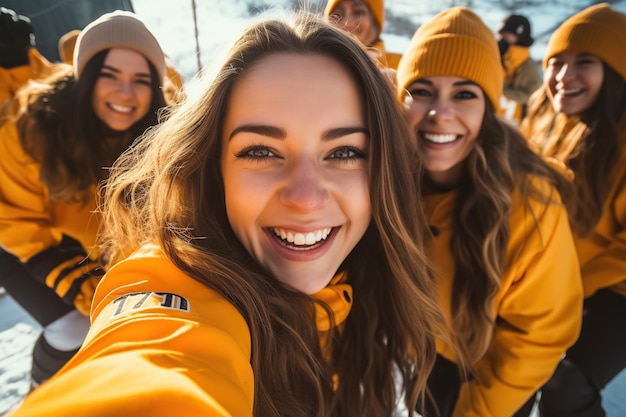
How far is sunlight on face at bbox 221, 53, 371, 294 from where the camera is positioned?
2.89 feet

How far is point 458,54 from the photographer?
55.3 inches

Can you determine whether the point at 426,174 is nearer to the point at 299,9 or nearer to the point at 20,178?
the point at 299,9

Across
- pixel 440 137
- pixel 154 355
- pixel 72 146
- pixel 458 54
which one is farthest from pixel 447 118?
pixel 72 146

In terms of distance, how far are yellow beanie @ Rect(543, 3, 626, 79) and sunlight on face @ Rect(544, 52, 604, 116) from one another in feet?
0.16

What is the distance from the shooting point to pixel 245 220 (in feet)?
3.03

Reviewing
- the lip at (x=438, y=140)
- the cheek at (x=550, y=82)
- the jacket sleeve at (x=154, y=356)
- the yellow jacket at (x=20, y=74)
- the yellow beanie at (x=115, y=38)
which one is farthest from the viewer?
the yellow jacket at (x=20, y=74)

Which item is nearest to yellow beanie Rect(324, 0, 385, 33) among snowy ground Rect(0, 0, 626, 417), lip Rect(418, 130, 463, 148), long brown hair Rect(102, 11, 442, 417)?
snowy ground Rect(0, 0, 626, 417)

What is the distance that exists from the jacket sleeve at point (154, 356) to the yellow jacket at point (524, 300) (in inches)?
32.0

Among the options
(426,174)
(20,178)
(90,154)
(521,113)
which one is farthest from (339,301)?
(521,113)

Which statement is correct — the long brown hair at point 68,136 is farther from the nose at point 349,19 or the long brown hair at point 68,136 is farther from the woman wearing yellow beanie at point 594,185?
the woman wearing yellow beanie at point 594,185

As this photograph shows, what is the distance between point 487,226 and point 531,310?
333 millimetres

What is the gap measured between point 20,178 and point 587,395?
8.84ft

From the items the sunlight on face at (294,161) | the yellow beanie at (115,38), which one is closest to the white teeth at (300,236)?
the sunlight on face at (294,161)

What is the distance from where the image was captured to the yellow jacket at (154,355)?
1.35 ft
